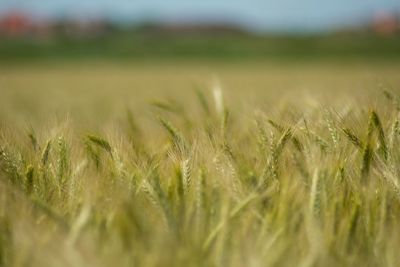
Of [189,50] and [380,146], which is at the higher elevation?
[380,146]

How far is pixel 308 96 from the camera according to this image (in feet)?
7.18

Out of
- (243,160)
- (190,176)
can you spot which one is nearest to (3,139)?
(190,176)

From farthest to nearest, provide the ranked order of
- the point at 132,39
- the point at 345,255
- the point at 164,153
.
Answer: the point at 132,39
the point at 164,153
the point at 345,255

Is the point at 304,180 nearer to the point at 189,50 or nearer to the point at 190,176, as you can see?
the point at 190,176

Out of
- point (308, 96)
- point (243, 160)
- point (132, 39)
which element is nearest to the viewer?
point (243, 160)

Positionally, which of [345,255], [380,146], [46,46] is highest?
[380,146]

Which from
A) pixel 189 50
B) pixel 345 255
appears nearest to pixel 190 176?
pixel 345 255

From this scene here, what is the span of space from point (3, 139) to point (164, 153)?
46cm

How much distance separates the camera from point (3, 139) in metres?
1.35

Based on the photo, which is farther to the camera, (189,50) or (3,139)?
(189,50)

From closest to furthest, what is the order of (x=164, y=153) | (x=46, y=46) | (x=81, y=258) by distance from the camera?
1. (x=81, y=258)
2. (x=164, y=153)
3. (x=46, y=46)

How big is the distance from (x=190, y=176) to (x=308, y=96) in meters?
1.16

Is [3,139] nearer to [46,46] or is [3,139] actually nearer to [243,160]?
[243,160]

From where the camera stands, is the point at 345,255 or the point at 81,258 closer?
the point at 81,258
